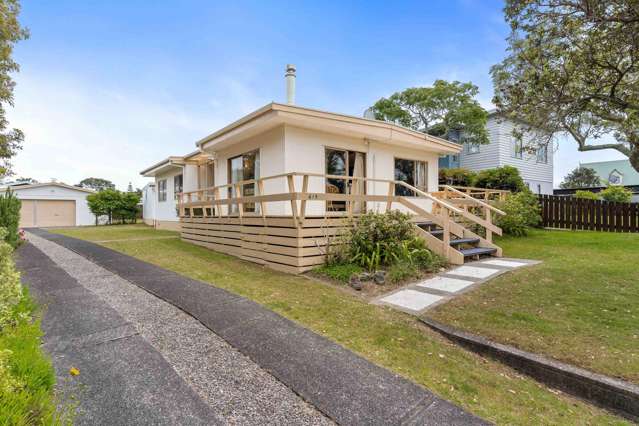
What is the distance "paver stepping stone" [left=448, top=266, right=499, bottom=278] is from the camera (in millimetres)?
6002

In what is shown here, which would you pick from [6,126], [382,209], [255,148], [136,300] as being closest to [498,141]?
[382,209]

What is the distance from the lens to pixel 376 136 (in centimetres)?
940

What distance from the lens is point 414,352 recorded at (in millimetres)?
3268

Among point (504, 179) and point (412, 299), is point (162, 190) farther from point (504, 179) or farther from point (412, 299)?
point (504, 179)

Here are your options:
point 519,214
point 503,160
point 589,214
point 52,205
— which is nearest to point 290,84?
point 519,214

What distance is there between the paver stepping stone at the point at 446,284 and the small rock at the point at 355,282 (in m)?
Result: 1.06

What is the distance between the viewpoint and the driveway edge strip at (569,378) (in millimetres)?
2533

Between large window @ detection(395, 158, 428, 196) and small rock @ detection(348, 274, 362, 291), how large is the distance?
223 inches

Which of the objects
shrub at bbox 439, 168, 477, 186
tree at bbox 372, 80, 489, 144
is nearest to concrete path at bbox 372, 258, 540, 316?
→ shrub at bbox 439, 168, 477, 186

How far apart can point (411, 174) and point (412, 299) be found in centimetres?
722

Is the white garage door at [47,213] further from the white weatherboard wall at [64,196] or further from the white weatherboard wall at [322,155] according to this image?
the white weatherboard wall at [322,155]

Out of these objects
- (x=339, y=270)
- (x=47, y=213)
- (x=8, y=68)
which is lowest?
(x=339, y=270)

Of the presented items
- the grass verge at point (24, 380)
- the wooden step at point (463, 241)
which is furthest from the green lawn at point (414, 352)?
the wooden step at point (463, 241)

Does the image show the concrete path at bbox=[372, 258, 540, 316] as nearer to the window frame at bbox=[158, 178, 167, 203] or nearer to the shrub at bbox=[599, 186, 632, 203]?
the shrub at bbox=[599, 186, 632, 203]
